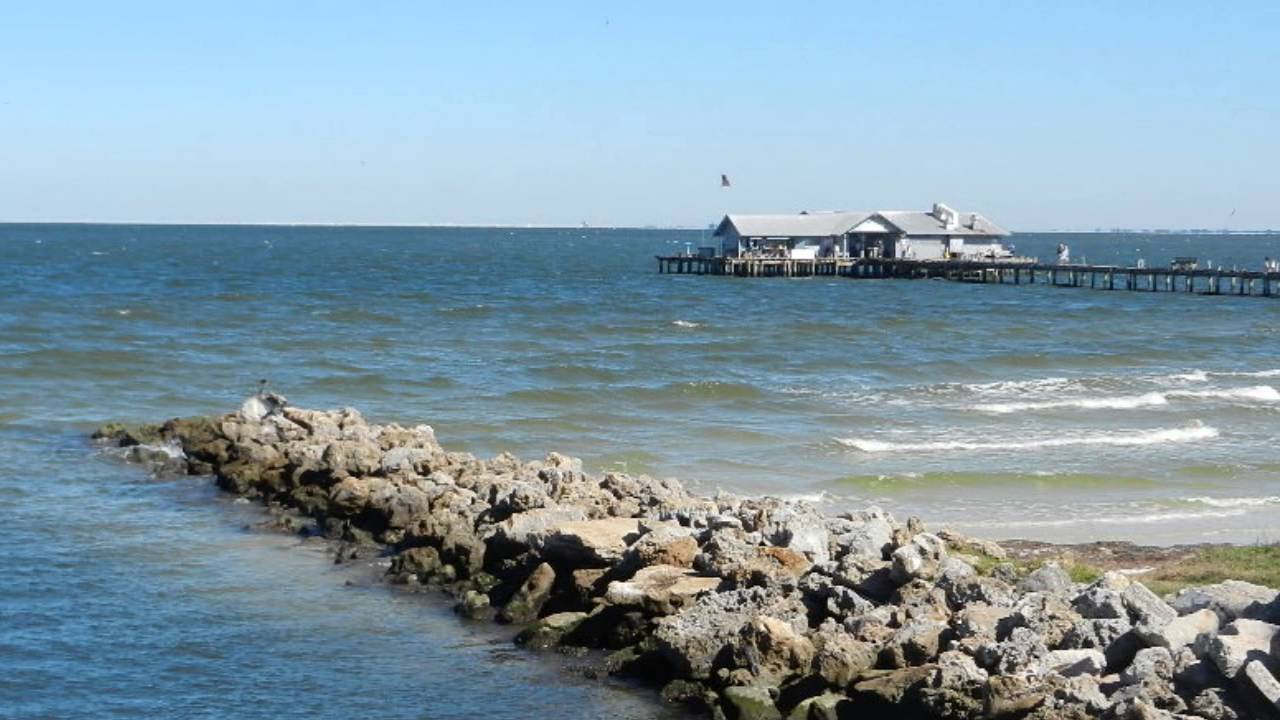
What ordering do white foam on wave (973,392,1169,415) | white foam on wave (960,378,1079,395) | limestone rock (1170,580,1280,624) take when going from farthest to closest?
white foam on wave (960,378,1079,395) → white foam on wave (973,392,1169,415) → limestone rock (1170,580,1280,624)

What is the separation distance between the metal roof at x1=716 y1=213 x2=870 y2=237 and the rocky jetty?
73.3 metres

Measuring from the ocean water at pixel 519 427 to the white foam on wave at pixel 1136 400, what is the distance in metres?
0.17

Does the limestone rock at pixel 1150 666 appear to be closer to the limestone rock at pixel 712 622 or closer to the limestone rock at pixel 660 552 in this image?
the limestone rock at pixel 712 622

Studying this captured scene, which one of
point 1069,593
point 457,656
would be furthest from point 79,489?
point 1069,593

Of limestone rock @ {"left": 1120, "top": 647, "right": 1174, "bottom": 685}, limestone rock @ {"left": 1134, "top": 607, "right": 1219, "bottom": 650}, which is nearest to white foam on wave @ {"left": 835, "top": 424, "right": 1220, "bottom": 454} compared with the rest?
limestone rock @ {"left": 1134, "top": 607, "right": 1219, "bottom": 650}

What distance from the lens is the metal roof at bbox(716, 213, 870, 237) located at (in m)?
93.2

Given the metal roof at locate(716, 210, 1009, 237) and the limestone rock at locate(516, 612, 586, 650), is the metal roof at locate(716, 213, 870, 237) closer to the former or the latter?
the metal roof at locate(716, 210, 1009, 237)

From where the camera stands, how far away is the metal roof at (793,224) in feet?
306

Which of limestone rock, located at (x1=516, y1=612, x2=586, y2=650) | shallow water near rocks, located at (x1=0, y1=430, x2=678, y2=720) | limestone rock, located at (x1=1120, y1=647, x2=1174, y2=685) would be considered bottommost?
shallow water near rocks, located at (x1=0, y1=430, x2=678, y2=720)

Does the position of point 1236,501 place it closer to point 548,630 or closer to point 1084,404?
point 1084,404

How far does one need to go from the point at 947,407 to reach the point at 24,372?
816 inches

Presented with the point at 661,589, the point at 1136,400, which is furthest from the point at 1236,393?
the point at 661,589

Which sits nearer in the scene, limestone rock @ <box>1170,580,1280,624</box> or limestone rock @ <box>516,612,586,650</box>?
limestone rock @ <box>1170,580,1280,624</box>

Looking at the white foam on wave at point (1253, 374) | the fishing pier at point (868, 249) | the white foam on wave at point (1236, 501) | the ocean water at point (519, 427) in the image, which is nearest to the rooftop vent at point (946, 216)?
the fishing pier at point (868, 249)
